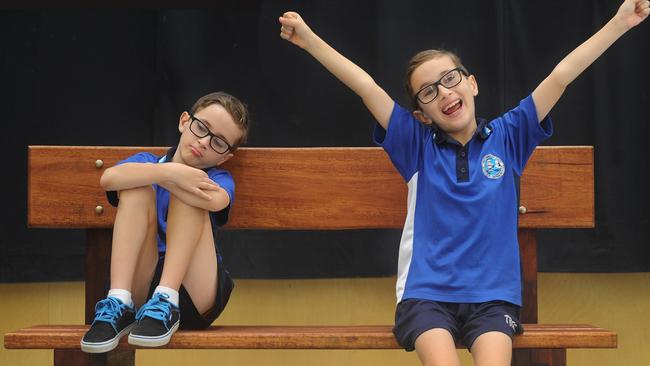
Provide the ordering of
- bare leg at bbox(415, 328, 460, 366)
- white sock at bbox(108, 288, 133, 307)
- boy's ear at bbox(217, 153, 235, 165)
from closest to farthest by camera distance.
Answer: bare leg at bbox(415, 328, 460, 366), white sock at bbox(108, 288, 133, 307), boy's ear at bbox(217, 153, 235, 165)

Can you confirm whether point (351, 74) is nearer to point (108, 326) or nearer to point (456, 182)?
point (456, 182)

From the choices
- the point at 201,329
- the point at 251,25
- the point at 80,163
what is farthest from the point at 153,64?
the point at 201,329

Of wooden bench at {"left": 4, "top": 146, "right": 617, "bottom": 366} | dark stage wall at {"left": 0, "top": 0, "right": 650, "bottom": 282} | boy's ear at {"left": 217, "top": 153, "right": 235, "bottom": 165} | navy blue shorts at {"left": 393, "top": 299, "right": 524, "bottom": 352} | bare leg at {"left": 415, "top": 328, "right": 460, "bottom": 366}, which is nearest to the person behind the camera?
bare leg at {"left": 415, "top": 328, "right": 460, "bottom": 366}

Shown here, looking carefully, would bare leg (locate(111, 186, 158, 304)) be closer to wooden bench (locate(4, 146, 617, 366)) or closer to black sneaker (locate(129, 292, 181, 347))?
black sneaker (locate(129, 292, 181, 347))

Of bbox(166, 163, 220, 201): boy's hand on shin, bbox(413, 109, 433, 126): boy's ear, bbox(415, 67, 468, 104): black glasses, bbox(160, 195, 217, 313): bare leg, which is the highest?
bbox(415, 67, 468, 104): black glasses

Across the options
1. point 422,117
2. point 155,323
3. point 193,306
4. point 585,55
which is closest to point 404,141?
point 422,117

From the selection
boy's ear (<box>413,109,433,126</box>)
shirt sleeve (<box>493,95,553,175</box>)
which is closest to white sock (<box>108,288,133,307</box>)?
boy's ear (<box>413,109,433,126</box>)

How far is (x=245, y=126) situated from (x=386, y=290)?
3.74 ft

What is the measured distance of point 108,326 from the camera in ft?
8.07

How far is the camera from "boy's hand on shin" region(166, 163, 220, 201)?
261cm

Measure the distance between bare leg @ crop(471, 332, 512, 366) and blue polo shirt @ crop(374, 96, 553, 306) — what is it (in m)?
0.15

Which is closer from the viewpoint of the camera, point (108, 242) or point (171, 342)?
point (171, 342)

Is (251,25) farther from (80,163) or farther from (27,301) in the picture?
(27,301)

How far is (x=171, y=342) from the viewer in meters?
2.50
